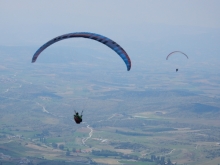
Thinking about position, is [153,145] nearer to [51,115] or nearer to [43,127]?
[43,127]

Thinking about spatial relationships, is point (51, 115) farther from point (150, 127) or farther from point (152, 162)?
→ point (152, 162)

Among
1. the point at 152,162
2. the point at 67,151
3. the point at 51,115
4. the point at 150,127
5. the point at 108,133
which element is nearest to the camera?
the point at 152,162

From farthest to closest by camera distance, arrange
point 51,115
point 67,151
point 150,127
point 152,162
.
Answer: point 51,115 < point 150,127 < point 67,151 < point 152,162

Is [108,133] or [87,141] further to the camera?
[108,133]

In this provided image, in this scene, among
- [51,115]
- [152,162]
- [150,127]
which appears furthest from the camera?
[51,115]

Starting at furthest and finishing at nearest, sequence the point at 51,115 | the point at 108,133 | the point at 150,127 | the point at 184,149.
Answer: the point at 51,115
the point at 150,127
the point at 108,133
the point at 184,149

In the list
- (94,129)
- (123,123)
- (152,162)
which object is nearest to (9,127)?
(94,129)

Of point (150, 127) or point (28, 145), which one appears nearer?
point (28, 145)

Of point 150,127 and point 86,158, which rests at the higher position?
point 150,127

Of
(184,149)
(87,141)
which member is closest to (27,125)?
(87,141)
